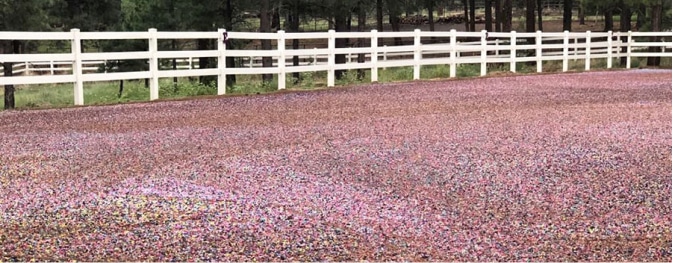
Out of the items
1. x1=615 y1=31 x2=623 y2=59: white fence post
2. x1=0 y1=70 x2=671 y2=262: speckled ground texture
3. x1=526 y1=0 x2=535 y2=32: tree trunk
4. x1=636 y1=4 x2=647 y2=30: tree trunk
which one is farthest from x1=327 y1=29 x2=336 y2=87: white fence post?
x1=636 y1=4 x2=647 y2=30: tree trunk

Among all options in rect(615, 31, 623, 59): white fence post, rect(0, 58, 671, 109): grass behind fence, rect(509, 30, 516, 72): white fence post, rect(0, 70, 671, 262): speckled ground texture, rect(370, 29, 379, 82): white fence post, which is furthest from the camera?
rect(615, 31, 623, 59): white fence post

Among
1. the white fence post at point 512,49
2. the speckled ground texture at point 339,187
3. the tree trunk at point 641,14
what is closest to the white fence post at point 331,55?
the speckled ground texture at point 339,187

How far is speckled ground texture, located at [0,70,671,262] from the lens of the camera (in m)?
3.85

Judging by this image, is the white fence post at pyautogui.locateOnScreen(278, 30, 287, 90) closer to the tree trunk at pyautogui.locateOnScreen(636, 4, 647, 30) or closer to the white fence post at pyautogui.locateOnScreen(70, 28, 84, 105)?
the white fence post at pyautogui.locateOnScreen(70, 28, 84, 105)

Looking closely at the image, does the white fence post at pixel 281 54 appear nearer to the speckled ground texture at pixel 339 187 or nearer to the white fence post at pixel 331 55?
the white fence post at pixel 331 55

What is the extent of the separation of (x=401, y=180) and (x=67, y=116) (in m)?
6.35

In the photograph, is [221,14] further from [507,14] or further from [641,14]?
[641,14]

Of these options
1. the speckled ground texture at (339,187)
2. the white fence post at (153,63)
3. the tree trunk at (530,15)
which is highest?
the tree trunk at (530,15)

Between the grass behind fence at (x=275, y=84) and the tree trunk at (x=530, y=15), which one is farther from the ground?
the tree trunk at (x=530, y=15)

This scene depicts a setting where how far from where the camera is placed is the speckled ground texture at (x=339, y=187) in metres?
3.85

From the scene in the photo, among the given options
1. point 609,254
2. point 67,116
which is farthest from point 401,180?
point 67,116

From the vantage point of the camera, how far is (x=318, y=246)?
12.6 feet

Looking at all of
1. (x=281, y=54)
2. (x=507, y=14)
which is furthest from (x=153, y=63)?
(x=507, y=14)

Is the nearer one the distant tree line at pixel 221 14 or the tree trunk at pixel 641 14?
the distant tree line at pixel 221 14
